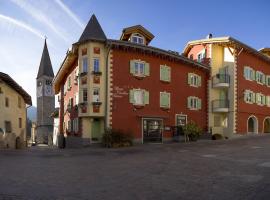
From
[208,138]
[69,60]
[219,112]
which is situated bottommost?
[208,138]

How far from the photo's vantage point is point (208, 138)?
33000mm

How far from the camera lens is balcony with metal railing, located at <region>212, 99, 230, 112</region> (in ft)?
110

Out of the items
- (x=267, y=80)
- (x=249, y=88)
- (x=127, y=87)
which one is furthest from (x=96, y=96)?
(x=267, y=80)

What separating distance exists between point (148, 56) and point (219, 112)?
11.8 m

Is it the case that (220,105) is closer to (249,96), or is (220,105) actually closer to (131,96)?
(249,96)

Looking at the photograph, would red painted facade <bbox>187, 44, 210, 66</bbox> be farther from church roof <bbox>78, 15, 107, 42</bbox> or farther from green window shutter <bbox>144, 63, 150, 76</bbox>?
church roof <bbox>78, 15, 107, 42</bbox>

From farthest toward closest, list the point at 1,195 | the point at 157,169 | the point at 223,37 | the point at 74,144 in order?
the point at 223,37
the point at 74,144
the point at 157,169
the point at 1,195

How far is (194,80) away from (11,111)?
21.2 m

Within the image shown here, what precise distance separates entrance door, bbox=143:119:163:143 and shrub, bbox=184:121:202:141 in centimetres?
267

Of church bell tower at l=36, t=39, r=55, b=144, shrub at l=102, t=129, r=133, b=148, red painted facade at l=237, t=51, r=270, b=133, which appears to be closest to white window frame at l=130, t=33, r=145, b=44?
shrub at l=102, t=129, r=133, b=148

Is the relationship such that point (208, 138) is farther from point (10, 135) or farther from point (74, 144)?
point (10, 135)

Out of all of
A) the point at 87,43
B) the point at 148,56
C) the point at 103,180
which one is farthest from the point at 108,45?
the point at 103,180

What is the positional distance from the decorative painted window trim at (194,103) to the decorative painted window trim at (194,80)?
1.58 metres

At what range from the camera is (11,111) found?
108 feet
